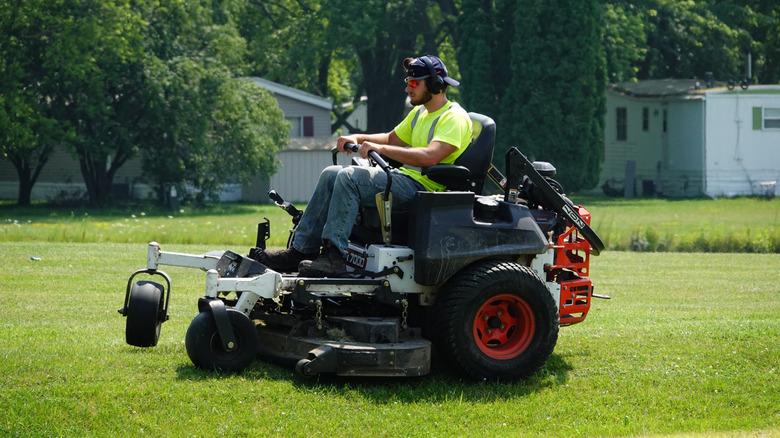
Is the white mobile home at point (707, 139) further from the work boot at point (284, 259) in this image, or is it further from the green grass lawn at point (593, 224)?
the work boot at point (284, 259)

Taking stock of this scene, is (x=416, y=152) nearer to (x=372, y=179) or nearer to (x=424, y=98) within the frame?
(x=372, y=179)

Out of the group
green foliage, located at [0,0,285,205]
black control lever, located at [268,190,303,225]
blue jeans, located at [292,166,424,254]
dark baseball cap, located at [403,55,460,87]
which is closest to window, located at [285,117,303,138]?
green foliage, located at [0,0,285,205]

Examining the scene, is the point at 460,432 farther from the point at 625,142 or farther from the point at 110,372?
the point at 625,142

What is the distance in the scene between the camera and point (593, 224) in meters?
31.0

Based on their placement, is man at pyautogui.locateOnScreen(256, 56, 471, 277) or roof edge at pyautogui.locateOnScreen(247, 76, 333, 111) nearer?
man at pyautogui.locateOnScreen(256, 56, 471, 277)

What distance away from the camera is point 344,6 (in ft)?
179

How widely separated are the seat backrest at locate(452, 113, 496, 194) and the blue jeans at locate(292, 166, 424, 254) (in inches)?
20.4

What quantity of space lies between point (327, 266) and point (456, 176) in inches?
46.6

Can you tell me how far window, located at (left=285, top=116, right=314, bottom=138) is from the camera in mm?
53625

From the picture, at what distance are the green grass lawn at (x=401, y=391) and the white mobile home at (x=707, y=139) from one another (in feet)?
122

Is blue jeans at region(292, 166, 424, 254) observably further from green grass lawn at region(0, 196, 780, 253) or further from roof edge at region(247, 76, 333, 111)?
roof edge at region(247, 76, 333, 111)

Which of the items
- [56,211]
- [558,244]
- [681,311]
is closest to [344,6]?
[56,211]

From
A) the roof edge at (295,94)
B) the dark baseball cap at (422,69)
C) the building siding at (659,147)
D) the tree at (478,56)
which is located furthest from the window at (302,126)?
the dark baseball cap at (422,69)

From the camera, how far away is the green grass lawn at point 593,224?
26.2m
